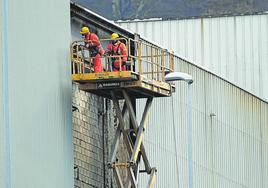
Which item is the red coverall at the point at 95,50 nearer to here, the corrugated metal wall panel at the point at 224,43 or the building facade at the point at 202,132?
the building facade at the point at 202,132

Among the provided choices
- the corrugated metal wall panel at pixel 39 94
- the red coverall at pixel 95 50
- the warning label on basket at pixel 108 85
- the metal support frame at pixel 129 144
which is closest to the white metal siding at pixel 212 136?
the metal support frame at pixel 129 144

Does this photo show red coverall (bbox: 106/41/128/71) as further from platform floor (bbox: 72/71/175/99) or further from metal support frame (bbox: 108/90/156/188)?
metal support frame (bbox: 108/90/156/188)

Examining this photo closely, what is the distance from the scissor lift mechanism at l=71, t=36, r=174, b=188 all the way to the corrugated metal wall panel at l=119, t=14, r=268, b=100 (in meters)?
21.0

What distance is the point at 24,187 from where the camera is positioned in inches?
1268

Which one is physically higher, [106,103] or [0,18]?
[0,18]

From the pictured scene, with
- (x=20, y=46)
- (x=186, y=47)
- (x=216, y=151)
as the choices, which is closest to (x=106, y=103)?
(x=20, y=46)

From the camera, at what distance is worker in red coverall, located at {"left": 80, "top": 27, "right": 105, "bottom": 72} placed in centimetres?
3509

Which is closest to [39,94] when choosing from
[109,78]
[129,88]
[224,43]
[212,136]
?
[109,78]

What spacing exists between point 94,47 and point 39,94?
246cm

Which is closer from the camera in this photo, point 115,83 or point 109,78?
point 109,78

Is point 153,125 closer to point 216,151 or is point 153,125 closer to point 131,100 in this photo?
point 131,100

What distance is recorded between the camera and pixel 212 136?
48531 millimetres

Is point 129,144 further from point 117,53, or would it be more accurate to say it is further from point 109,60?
point 117,53

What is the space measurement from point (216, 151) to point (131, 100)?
10998 mm
